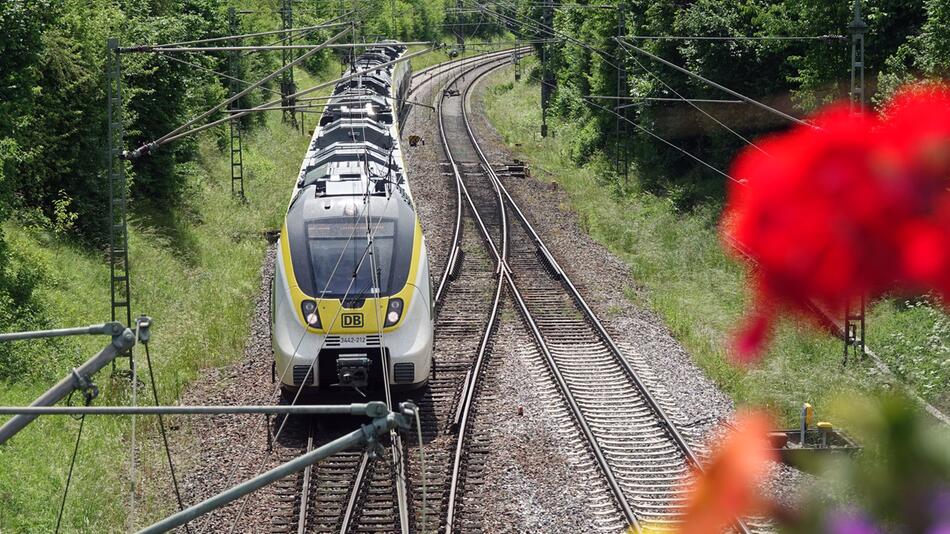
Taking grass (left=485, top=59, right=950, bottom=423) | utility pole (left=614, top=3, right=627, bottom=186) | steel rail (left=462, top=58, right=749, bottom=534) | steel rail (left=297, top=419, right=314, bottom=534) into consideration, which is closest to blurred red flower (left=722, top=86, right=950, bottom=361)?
grass (left=485, top=59, right=950, bottom=423)

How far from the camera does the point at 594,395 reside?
16500 millimetres

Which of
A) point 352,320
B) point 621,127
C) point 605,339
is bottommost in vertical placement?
point 605,339

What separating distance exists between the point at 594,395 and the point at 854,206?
15.4 metres

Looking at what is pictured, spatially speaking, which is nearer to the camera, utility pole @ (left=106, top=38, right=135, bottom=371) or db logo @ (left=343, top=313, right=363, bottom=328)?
db logo @ (left=343, top=313, right=363, bottom=328)

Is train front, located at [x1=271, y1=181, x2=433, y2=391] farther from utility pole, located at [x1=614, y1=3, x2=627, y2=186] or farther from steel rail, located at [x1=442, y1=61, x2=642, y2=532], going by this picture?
utility pole, located at [x1=614, y1=3, x2=627, y2=186]

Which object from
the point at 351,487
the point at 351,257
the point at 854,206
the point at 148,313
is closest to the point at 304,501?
the point at 351,487

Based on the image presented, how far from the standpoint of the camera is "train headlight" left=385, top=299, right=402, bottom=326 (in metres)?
14.7

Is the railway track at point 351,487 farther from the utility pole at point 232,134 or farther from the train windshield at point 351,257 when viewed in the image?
the utility pole at point 232,134

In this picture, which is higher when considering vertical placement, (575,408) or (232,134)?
(232,134)

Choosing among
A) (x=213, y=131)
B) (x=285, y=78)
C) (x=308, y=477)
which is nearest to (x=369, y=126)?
(x=308, y=477)

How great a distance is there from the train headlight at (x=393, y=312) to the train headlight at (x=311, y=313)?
940mm

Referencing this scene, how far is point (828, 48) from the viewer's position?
24188 mm

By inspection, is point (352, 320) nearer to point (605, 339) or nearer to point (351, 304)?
point (351, 304)

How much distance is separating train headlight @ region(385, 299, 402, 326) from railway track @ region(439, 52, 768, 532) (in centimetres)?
171
